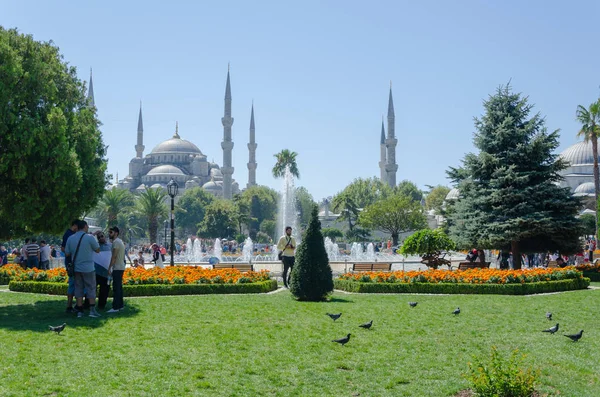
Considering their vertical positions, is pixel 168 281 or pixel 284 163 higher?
pixel 284 163

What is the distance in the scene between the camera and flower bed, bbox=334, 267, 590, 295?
548 inches

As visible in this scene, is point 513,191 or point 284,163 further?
point 284,163

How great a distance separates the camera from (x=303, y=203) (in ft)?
267

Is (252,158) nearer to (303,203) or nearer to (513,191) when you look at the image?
(303,203)

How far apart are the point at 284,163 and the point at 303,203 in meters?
21.0

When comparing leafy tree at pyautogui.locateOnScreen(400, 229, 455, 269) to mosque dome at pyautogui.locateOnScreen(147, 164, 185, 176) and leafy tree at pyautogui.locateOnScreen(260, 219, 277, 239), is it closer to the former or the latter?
leafy tree at pyautogui.locateOnScreen(260, 219, 277, 239)

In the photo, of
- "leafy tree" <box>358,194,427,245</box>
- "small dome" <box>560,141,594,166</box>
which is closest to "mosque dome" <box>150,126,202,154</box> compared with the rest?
"small dome" <box>560,141,594,166</box>

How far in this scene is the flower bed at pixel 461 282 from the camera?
45.6 feet

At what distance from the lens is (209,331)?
8055 millimetres

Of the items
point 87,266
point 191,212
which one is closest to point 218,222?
point 191,212

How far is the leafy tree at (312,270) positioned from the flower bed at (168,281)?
2.25 meters

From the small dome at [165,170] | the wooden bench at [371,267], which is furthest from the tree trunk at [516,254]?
the small dome at [165,170]

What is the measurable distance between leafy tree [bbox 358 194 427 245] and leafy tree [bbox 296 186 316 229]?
25051 mm

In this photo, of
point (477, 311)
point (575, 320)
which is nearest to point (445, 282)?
point (477, 311)
